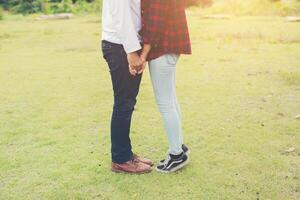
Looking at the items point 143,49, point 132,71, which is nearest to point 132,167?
point 132,71

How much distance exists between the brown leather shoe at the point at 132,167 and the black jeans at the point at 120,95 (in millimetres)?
29

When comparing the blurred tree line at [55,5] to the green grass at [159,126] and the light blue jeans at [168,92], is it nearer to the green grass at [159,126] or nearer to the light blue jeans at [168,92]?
the green grass at [159,126]

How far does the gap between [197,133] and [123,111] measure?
50.9 inches

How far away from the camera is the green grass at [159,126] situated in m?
3.49

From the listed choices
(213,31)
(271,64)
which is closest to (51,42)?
(213,31)

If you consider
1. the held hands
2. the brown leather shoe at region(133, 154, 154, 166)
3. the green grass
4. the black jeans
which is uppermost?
the held hands

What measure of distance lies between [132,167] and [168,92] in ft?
2.05

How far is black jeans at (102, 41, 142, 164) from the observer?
10.9ft

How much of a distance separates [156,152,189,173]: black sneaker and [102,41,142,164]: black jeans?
0.79 ft

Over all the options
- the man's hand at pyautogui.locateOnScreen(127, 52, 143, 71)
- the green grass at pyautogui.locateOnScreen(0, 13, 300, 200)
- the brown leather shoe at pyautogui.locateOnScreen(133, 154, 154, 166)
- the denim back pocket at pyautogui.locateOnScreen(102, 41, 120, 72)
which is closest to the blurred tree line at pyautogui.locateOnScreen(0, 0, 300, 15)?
the green grass at pyautogui.locateOnScreen(0, 13, 300, 200)

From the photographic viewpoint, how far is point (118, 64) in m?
3.34

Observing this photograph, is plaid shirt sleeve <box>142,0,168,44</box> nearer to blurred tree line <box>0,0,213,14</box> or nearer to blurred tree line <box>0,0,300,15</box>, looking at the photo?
blurred tree line <box>0,0,300,15</box>

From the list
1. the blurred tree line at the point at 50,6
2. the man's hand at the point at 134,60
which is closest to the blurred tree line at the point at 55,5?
the blurred tree line at the point at 50,6

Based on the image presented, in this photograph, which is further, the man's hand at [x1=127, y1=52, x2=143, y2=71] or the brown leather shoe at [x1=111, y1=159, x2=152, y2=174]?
the brown leather shoe at [x1=111, y1=159, x2=152, y2=174]
